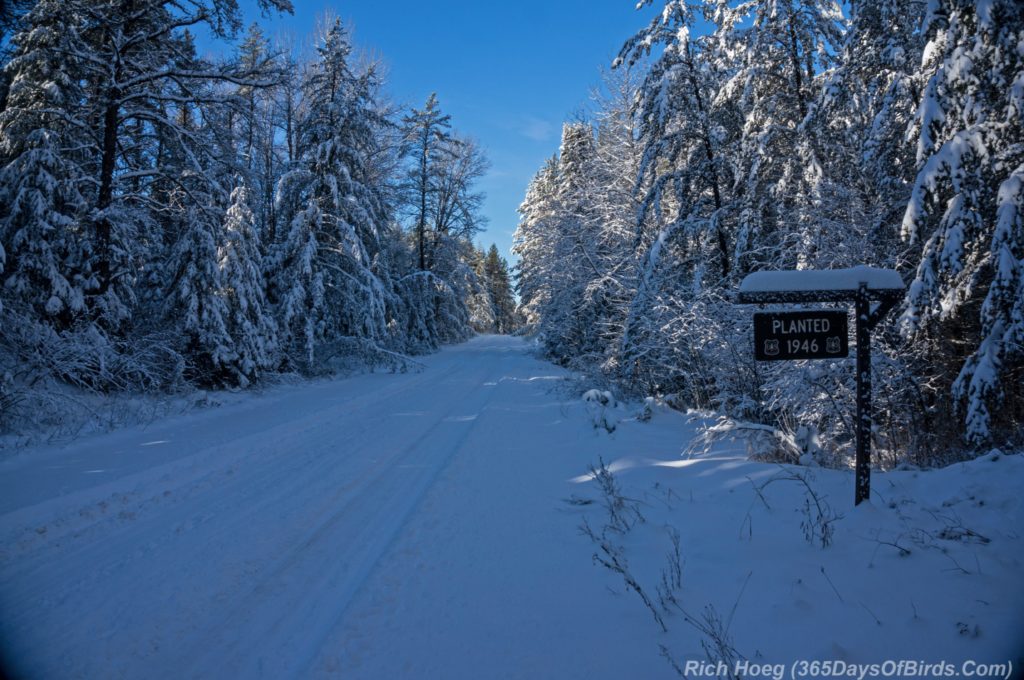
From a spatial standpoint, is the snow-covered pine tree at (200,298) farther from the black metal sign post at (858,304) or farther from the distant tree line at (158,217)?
the black metal sign post at (858,304)

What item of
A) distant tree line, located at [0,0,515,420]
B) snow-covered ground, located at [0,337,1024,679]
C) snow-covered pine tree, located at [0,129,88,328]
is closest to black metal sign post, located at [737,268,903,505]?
snow-covered ground, located at [0,337,1024,679]

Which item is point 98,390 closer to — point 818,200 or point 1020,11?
point 818,200

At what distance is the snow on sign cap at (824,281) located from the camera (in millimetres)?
3768

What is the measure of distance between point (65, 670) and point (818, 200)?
33.0 ft

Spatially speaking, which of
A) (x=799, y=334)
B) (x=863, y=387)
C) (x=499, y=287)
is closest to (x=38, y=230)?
(x=799, y=334)

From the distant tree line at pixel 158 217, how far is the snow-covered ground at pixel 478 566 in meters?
4.97

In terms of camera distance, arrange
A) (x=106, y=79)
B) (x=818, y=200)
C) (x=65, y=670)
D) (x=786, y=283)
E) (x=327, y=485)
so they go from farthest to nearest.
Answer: (x=106, y=79) → (x=818, y=200) → (x=327, y=485) → (x=786, y=283) → (x=65, y=670)

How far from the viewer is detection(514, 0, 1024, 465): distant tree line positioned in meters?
4.89

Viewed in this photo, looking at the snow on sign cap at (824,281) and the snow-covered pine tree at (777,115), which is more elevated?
the snow-covered pine tree at (777,115)

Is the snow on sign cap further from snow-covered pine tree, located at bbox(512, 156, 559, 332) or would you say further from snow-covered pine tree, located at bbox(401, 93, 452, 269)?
snow-covered pine tree, located at bbox(401, 93, 452, 269)

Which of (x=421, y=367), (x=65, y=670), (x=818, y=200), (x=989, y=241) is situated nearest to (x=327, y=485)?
(x=65, y=670)

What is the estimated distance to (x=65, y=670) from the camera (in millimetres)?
2471

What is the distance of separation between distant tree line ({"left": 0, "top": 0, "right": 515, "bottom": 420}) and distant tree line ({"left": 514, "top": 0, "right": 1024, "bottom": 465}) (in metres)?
9.42

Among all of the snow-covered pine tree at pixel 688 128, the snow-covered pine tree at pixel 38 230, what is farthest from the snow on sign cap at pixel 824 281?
the snow-covered pine tree at pixel 38 230
